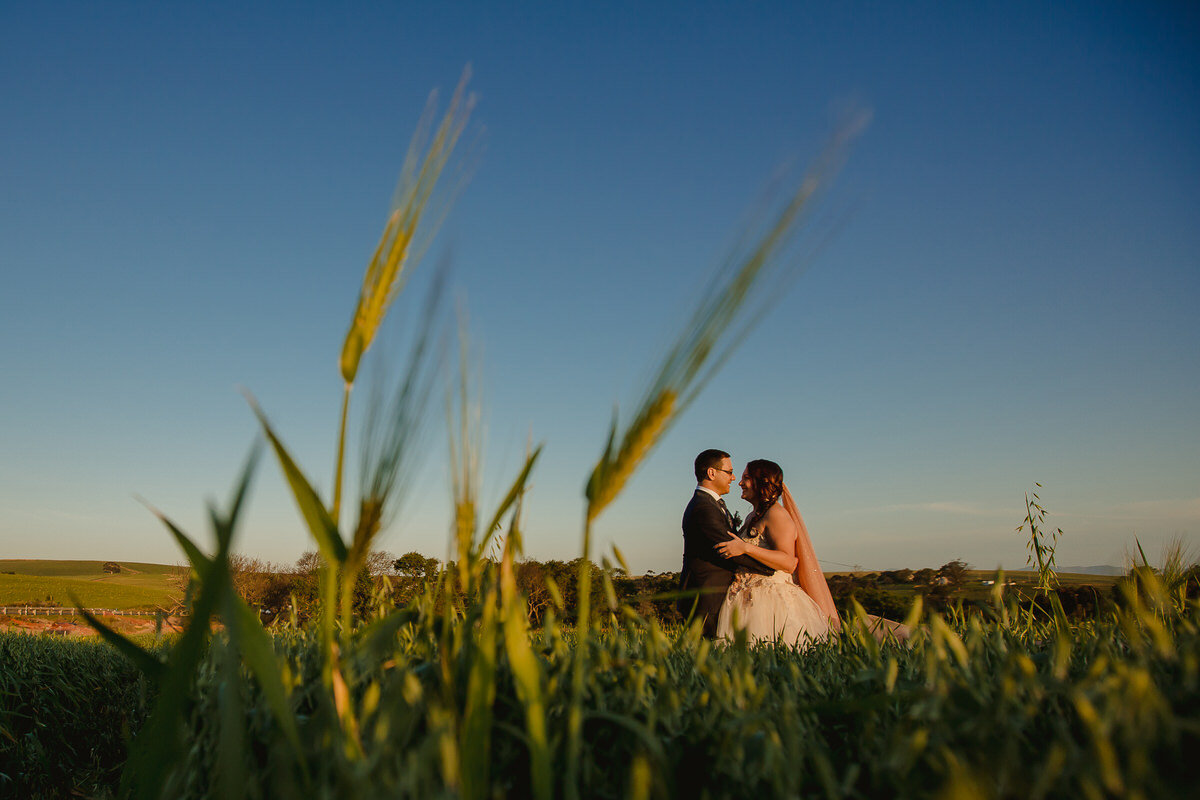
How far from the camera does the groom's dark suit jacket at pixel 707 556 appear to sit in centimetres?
754

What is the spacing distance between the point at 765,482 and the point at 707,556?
131cm

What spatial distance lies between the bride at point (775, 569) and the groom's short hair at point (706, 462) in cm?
49

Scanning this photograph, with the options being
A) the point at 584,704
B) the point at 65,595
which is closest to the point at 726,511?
the point at 584,704

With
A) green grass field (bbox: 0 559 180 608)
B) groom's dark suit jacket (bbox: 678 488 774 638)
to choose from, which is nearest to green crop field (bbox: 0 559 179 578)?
green grass field (bbox: 0 559 180 608)

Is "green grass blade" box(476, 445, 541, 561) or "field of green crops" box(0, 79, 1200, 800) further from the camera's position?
"green grass blade" box(476, 445, 541, 561)

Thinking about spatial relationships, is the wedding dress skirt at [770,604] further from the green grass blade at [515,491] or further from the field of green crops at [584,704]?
the green grass blade at [515,491]

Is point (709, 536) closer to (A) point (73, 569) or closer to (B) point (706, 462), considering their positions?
(B) point (706, 462)

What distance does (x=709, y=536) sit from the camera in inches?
304

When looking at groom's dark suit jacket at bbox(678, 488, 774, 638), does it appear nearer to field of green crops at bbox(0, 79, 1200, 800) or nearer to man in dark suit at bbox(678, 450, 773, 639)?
→ man in dark suit at bbox(678, 450, 773, 639)

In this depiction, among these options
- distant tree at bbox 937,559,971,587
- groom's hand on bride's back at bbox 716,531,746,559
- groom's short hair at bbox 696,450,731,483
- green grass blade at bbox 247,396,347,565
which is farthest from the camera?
groom's short hair at bbox 696,450,731,483

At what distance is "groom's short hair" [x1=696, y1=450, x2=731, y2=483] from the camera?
830cm

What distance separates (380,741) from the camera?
0.84 meters

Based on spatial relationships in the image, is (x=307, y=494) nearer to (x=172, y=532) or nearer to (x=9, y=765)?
(x=172, y=532)

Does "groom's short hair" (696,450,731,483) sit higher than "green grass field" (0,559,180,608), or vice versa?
"groom's short hair" (696,450,731,483)
